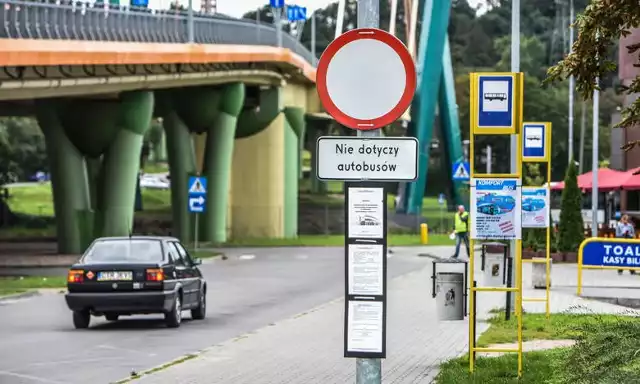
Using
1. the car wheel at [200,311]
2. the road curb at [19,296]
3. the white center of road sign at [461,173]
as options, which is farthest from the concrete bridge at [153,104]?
the car wheel at [200,311]

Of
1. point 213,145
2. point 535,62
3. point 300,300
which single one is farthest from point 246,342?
point 535,62

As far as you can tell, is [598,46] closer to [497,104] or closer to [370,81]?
[497,104]

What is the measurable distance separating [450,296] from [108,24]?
2536 cm

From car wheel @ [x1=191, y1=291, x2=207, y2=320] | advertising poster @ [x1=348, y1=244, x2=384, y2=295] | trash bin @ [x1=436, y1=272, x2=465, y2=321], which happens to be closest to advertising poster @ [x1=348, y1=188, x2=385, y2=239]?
advertising poster @ [x1=348, y1=244, x2=384, y2=295]

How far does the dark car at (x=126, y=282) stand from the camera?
21.8 m

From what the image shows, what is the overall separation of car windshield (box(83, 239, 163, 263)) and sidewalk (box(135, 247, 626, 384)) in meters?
2.20

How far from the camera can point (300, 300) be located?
2927 centimetres

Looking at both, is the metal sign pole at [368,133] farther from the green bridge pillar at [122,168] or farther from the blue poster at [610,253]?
the green bridge pillar at [122,168]

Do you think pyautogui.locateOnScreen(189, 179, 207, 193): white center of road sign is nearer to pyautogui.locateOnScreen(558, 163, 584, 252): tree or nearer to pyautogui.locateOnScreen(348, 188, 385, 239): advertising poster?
pyautogui.locateOnScreen(558, 163, 584, 252): tree

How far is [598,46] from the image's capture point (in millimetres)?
12258

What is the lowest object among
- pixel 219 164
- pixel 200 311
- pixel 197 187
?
pixel 200 311

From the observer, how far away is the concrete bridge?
125 ft

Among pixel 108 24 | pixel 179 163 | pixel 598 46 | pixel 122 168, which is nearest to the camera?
pixel 598 46

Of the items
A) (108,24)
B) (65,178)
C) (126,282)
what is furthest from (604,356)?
(65,178)
